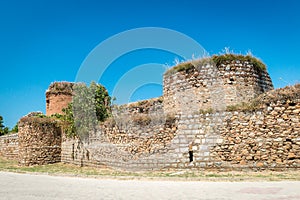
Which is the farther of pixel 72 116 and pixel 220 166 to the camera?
pixel 72 116

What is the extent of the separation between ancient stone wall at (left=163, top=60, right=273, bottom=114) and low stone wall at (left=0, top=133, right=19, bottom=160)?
15757 mm

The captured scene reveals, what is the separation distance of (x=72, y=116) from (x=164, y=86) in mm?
8116

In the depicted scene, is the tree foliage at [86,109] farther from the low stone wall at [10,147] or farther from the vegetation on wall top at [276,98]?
the vegetation on wall top at [276,98]

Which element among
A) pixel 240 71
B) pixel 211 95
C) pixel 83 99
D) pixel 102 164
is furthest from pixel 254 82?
pixel 83 99

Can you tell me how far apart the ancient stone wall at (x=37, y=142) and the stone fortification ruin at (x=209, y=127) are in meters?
1.67

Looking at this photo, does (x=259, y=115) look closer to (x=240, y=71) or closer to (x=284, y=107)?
(x=284, y=107)

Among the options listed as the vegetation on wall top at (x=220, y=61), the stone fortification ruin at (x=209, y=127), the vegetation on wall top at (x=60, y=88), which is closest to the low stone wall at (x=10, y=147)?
the stone fortification ruin at (x=209, y=127)

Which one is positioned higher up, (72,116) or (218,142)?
(72,116)

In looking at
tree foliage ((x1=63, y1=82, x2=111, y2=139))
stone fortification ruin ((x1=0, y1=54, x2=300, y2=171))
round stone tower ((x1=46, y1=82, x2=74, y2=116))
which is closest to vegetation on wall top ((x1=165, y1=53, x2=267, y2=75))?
stone fortification ruin ((x1=0, y1=54, x2=300, y2=171))

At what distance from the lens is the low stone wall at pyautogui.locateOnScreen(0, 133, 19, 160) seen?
25.7 m

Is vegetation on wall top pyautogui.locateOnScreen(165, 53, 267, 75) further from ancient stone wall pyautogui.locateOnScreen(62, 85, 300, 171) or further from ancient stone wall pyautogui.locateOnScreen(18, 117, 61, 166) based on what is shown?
ancient stone wall pyautogui.locateOnScreen(18, 117, 61, 166)

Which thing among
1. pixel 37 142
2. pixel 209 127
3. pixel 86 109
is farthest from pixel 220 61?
pixel 37 142

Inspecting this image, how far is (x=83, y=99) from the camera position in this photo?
72.6 ft

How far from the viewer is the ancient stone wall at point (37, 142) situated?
21.0 meters
